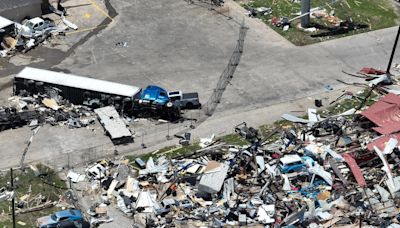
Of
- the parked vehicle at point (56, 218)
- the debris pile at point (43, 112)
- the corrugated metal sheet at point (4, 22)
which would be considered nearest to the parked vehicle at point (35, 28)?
the corrugated metal sheet at point (4, 22)

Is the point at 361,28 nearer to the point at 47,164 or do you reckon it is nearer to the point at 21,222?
the point at 47,164

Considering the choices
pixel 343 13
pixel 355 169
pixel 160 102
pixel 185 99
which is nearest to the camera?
pixel 355 169

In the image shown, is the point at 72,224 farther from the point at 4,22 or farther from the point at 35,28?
the point at 35,28

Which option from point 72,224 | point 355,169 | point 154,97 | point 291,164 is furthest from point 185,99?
point 72,224

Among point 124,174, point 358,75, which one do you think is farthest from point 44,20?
point 358,75

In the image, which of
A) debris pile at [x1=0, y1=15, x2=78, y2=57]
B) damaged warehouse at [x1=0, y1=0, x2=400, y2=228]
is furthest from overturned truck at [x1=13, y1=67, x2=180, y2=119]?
debris pile at [x1=0, y1=15, x2=78, y2=57]

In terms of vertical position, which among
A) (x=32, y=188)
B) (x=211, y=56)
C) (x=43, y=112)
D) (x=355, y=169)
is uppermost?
(x=43, y=112)
